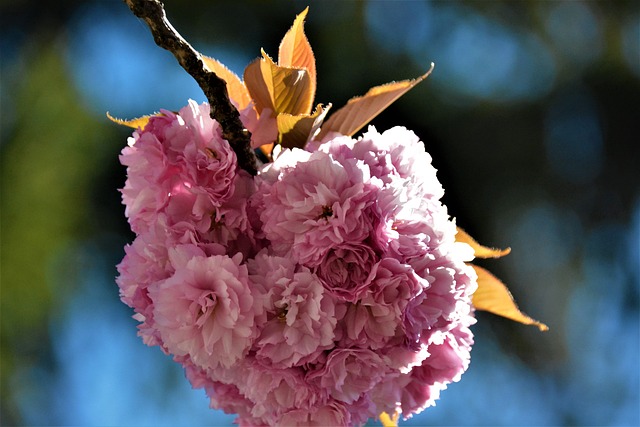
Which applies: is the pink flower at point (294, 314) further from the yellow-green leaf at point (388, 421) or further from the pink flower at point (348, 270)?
the yellow-green leaf at point (388, 421)

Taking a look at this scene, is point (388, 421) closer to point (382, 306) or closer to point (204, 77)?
point (382, 306)

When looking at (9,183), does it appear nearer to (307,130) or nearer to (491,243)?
(491,243)

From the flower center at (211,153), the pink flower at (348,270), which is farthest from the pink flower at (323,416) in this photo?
the flower center at (211,153)

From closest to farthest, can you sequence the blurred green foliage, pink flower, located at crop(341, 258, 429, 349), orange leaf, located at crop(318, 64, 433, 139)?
1. pink flower, located at crop(341, 258, 429, 349)
2. orange leaf, located at crop(318, 64, 433, 139)
3. the blurred green foliage

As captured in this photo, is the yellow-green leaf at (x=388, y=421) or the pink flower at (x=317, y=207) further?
the yellow-green leaf at (x=388, y=421)

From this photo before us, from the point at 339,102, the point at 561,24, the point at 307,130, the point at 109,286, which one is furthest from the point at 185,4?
the point at 307,130

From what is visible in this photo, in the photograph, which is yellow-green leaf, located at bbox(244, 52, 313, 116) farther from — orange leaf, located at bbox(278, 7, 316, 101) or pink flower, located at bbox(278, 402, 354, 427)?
pink flower, located at bbox(278, 402, 354, 427)

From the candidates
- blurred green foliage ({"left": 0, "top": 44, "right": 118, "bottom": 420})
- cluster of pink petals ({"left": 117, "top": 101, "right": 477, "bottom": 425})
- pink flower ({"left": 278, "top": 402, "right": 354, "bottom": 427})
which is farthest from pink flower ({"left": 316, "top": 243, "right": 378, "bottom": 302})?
blurred green foliage ({"left": 0, "top": 44, "right": 118, "bottom": 420})

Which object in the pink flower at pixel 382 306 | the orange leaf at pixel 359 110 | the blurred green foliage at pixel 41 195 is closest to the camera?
the pink flower at pixel 382 306
